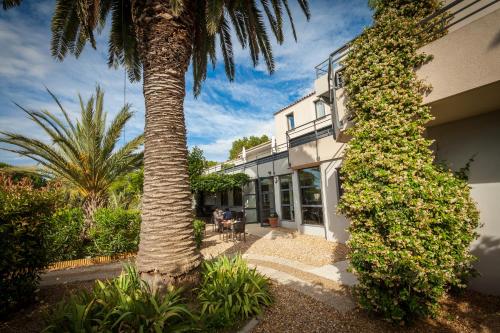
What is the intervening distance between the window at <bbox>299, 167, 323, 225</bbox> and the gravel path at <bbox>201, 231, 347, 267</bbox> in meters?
0.97

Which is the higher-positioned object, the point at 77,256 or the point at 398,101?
the point at 398,101

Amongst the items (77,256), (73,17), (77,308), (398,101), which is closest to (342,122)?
(398,101)

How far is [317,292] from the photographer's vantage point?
5211 mm

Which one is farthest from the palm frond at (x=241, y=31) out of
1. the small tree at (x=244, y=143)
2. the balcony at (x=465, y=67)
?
the small tree at (x=244, y=143)

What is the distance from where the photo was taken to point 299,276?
20.6 feet

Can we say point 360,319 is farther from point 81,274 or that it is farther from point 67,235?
point 67,235

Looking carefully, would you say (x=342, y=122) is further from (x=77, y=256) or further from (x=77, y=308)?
(x=77, y=256)

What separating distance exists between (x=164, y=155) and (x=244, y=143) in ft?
152

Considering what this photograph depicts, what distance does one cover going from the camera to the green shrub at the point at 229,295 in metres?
3.88

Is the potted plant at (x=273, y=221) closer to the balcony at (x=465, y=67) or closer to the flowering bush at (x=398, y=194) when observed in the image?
the flowering bush at (x=398, y=194)

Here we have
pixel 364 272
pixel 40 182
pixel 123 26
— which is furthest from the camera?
pixel 40 182

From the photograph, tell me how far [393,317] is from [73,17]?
378 inches

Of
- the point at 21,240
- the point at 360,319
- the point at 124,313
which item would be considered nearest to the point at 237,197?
the point at 21,240

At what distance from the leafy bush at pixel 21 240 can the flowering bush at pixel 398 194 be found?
6.37m
